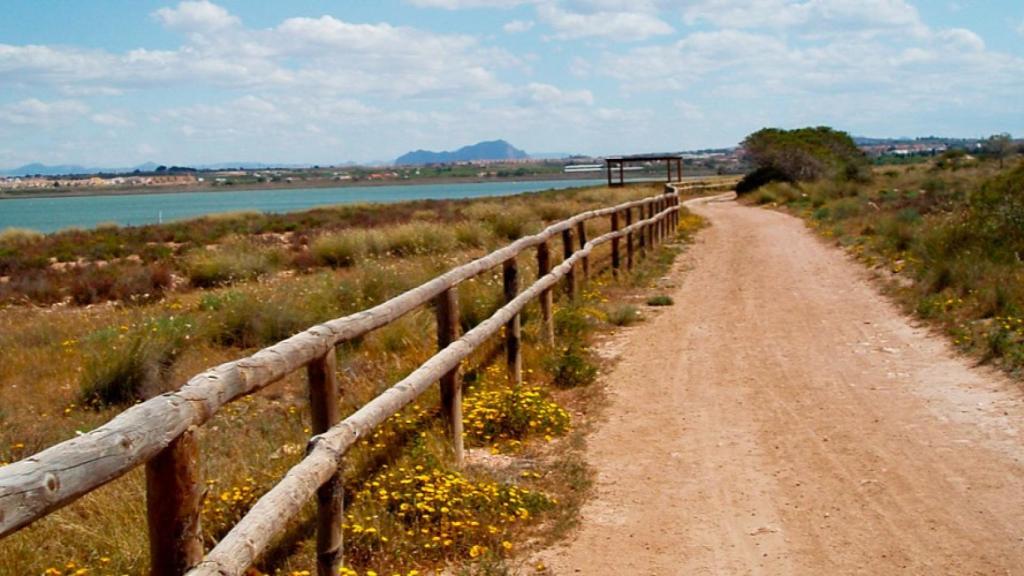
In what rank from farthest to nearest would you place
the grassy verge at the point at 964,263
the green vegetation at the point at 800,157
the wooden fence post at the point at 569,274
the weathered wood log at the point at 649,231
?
the green vegetation at the point at 800,157 → the weathered wood log at the point at 649,231 → the wooden fence post at the point at 569,274 → the grassy verge at the point at 964,263

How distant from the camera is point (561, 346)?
10.3 m

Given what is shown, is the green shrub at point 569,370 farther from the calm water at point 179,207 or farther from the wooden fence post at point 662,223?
the calm water at point 179,207

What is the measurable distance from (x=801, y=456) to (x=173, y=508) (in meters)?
4.64

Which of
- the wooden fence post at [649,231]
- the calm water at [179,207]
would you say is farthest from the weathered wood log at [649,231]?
the calm water at [179,207]

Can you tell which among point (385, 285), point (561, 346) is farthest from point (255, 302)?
point (561, 346)

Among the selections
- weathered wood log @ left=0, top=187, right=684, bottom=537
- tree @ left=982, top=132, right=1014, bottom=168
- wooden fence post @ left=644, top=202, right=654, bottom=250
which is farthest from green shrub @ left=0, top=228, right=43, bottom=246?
tree @ left=982, top=132, right=1014, bottom=168

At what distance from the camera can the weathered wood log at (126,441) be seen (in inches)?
94.8

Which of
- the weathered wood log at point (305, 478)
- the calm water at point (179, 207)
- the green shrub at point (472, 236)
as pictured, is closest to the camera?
the weathered wood log at point (305, 478)

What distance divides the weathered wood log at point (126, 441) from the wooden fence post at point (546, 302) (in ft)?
18.7

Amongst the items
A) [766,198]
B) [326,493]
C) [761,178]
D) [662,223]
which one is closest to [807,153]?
[761,178]

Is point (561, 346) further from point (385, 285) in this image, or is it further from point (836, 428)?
point (385, 285)

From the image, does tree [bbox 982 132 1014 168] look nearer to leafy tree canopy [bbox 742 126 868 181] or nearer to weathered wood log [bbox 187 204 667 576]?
leafy tree canopy [bbox 742 126 868 181]

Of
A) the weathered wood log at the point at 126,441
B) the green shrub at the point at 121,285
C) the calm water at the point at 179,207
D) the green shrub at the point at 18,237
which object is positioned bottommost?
the calm water at the point at 179,207

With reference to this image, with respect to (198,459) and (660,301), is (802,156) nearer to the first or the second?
(660,301)
